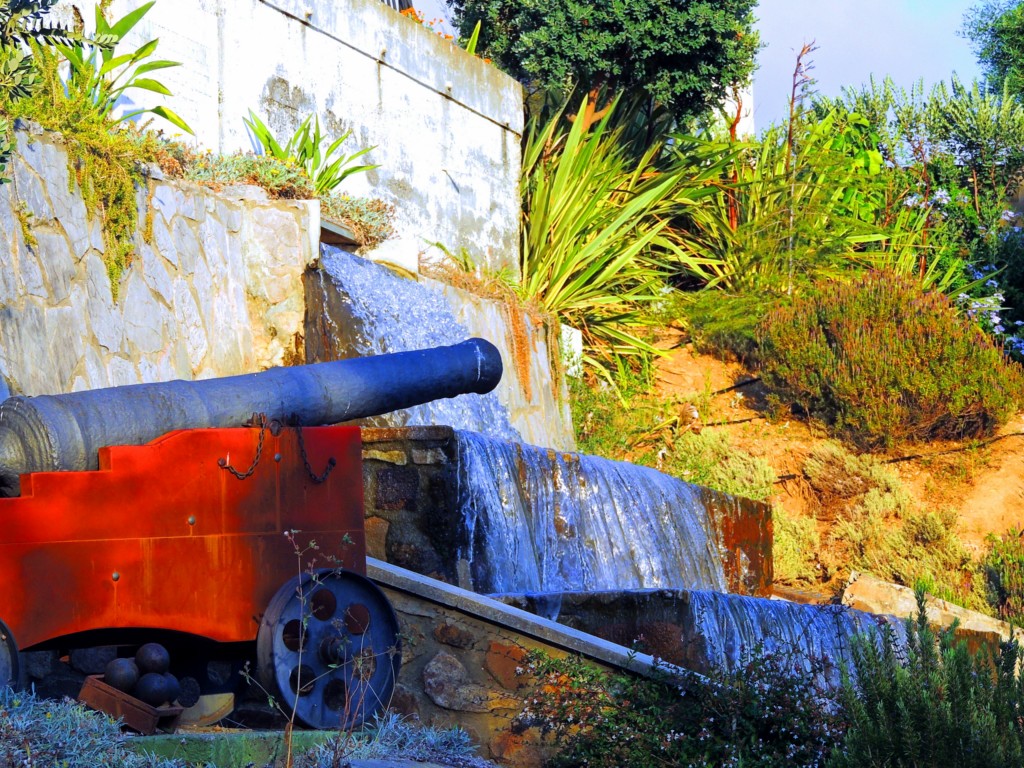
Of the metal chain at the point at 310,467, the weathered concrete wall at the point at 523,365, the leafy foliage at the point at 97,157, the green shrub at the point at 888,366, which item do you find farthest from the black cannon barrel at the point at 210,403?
the green shrub at the point at 888,366

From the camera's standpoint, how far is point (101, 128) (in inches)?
301

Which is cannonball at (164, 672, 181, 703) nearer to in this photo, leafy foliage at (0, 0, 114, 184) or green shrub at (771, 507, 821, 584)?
leafy foliage at (0, 0, 114, 184)

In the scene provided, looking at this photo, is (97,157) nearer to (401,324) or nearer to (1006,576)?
(401,324)

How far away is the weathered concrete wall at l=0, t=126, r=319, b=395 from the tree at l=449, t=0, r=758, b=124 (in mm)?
7920

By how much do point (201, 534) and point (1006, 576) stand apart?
373 inches

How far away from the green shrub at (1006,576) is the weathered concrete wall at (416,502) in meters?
A: 6.67

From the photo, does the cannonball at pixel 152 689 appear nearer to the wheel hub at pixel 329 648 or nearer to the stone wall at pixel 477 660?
the wheel hub at pixel 329 648

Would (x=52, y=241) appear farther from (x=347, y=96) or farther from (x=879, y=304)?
(x=879, y=304)

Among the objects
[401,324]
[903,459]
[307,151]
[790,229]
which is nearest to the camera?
[401,324]

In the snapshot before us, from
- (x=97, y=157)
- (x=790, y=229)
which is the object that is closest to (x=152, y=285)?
(x=97, y=157)

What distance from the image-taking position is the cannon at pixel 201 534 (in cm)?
402

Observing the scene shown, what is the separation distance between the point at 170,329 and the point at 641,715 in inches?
168

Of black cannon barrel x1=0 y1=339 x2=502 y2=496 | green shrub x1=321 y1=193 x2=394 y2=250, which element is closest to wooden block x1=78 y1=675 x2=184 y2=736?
black cannon barrel x1=0 y1=339 x2=502 y2=496

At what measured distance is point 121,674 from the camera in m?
4.27
